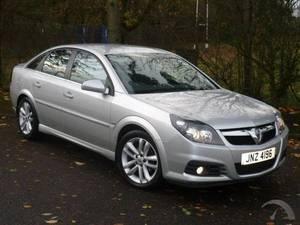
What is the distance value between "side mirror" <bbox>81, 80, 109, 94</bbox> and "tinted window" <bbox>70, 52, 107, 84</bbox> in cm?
20

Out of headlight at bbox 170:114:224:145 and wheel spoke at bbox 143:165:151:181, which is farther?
wheel spoke at bbox 143:165:151:181

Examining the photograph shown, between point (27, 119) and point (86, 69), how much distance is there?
1612 millimetres

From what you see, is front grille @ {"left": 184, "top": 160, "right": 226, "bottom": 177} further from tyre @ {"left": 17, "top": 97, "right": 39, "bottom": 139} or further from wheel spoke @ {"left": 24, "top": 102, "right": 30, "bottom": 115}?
wheel spoke @ {"left": 24, "top": 102, "right": 30, "bottom": 115}

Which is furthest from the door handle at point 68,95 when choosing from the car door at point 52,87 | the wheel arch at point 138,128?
the wheel arch at point 138,128

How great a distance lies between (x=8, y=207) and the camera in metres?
5.20

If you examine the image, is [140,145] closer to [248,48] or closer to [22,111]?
[22,111]

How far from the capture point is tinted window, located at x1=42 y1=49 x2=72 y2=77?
23.9ft

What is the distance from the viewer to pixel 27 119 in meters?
7.90

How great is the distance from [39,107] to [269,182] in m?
3.30

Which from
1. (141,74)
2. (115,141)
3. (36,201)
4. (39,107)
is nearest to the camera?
(36,201)

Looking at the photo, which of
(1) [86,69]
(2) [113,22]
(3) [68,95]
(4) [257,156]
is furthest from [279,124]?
(2) [113,22]

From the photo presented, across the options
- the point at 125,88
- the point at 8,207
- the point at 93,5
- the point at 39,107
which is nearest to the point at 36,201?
the point at 8,207

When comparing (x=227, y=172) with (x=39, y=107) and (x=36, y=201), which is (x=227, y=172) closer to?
(x=36, y=201)

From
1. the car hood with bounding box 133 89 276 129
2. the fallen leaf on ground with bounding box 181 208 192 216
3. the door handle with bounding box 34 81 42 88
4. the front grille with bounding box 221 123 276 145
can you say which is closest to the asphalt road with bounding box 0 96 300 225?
the fallen leaf on ground with bounding box 181 208 192 216
